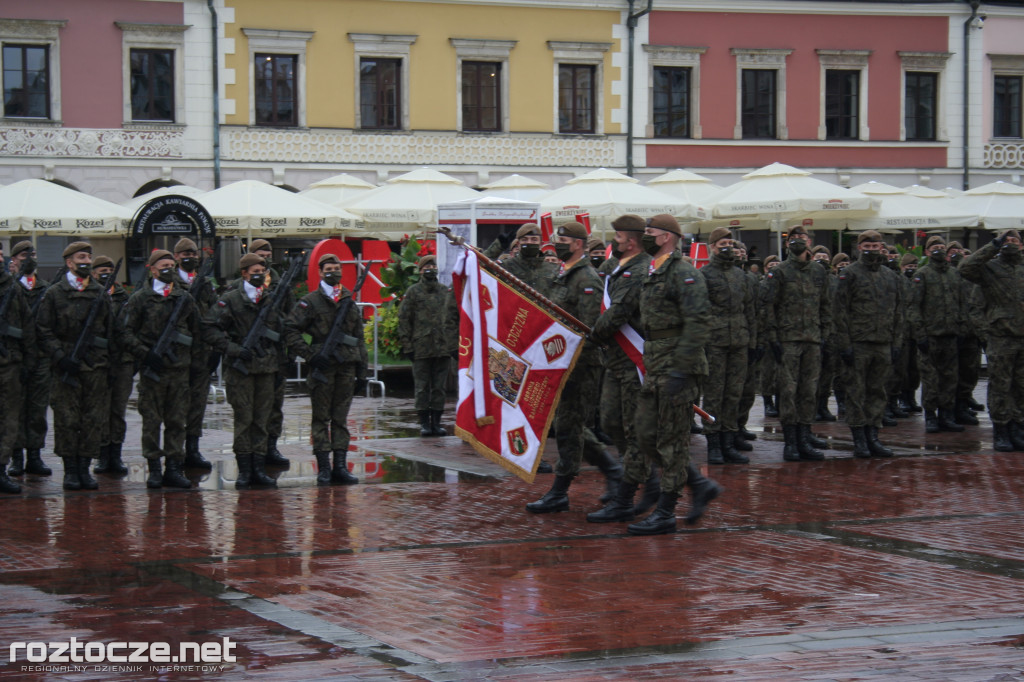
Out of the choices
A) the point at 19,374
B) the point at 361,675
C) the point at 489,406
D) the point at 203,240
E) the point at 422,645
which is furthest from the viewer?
the point at 203,240

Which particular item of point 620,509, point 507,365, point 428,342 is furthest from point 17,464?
→ point 620,509

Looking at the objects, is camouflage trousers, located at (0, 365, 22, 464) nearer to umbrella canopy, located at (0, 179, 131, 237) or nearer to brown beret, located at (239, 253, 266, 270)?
brown beret, located at (239, 253, 266, 270)

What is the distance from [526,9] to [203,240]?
13782 millimetres

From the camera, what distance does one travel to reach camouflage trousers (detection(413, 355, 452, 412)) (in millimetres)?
14766

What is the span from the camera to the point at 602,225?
1003 inches

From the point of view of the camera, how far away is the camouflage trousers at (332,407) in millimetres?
11305

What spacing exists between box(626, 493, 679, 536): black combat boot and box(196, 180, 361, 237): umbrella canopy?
14981 mm

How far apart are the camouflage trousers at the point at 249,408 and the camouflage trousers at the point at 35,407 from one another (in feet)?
5.54

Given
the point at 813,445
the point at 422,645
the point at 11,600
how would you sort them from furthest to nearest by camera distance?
the point at 813,445 → the point at 11,600 → the point at 422,645

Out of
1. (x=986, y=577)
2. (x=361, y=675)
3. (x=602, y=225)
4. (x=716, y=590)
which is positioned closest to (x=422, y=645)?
(x=361, y=675)

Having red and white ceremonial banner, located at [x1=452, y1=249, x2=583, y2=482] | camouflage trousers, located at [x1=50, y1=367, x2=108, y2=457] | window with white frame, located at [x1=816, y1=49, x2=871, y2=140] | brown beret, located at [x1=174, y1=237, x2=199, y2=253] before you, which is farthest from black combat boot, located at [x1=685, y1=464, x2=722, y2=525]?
window with white frame, located at [x1=816, y1=49, x2=871, y2=140]

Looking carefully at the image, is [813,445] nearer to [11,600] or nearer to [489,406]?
[489,406]

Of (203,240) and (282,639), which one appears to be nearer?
(282,639)

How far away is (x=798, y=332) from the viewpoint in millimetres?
12633
